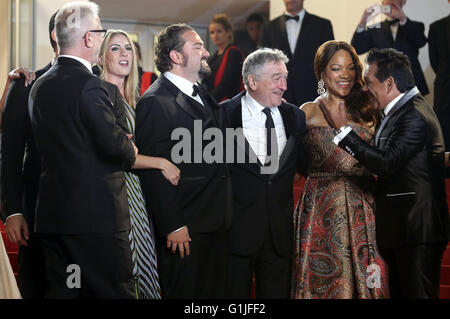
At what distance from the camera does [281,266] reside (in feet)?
10.6

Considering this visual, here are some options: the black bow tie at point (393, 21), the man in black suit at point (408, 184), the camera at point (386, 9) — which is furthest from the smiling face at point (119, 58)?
the camera at point (386, 9)

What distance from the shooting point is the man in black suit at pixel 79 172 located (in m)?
2.62

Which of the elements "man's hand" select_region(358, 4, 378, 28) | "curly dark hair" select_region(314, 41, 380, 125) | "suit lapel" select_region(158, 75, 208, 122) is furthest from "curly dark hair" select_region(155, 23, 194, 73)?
"man's hand" select_region(358, 4, 378, 28)

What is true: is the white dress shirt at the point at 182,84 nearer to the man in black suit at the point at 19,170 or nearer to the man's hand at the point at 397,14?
the man in black suit at the point at 19,170

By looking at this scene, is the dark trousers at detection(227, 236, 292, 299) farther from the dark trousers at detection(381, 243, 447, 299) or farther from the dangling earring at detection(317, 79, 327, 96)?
the dangling earring at detection(317, 79, 327, 96)

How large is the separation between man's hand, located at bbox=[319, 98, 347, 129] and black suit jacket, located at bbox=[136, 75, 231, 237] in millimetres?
632

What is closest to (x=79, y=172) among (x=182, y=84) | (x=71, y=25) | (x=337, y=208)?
(x=71, y=25)

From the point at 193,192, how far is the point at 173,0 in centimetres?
460

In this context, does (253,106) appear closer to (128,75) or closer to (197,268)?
(128,75)

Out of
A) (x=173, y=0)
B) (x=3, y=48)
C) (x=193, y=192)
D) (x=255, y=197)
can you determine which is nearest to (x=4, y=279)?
(x=193, y=192)

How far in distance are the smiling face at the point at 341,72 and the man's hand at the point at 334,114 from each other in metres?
0.07

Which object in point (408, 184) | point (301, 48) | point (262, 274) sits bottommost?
point (262, 274)

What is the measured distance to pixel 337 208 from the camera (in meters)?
3.31

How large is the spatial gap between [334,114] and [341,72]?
240 millimetres
